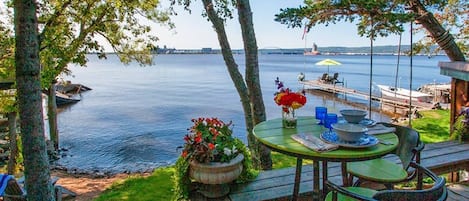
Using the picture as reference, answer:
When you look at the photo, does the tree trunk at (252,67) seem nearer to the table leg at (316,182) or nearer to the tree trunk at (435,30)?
the table leg at (316,182)

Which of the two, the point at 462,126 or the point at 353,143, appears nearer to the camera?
the point at 353,143

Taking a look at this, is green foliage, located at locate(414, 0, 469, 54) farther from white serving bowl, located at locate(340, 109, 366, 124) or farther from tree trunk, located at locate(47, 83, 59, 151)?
tree trunk, located at locate(47, 83, 59, 151)

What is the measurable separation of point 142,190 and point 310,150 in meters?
4.24

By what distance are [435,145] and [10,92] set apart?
8425mm

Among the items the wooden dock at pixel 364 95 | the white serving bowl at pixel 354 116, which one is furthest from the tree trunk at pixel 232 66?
the wooden dock at pixel 364 95

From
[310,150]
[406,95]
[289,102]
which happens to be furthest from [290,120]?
[406,95]

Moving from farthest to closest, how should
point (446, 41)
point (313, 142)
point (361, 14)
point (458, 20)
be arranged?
point (458, 20) → point (446, 41) → point (361, 14) → point (313, 142)

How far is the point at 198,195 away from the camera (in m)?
2.57

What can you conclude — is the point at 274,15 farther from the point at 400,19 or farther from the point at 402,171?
the point at 402,171

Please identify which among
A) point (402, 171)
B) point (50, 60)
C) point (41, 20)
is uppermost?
point (41, 20)

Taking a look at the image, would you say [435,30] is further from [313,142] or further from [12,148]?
[12,148]

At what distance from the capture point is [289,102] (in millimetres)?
2242

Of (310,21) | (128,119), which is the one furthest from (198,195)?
(128,119)

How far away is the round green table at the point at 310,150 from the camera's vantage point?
66.2 inches
